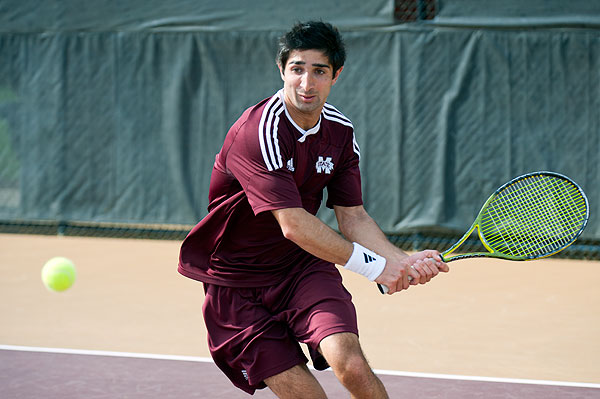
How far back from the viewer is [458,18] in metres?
7.35

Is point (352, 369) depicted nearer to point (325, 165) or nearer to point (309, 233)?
point (309, 233)

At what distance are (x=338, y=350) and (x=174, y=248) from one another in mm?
5307

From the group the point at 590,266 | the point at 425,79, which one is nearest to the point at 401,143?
the point at 425,79

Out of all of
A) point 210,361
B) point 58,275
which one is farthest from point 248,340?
point 58,275

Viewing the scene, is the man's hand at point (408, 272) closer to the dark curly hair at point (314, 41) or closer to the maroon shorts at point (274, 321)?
the maroon shorts at point (274, 321)

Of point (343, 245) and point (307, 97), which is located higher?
point (307, 97)

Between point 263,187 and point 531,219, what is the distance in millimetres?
1569

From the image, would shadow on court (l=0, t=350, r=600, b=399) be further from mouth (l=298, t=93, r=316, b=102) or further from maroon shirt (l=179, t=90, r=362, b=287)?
mouth (l=298, t=93, r=316, b=102)

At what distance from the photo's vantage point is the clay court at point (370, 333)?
3.87 m

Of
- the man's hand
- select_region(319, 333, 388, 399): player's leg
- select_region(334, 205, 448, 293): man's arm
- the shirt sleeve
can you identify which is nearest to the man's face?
the shirt sleeve

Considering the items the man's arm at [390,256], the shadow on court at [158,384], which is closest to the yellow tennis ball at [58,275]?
the shadow on court at [158,384]

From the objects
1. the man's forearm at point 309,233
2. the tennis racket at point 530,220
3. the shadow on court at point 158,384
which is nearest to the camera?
the man's forearm at point 309,233

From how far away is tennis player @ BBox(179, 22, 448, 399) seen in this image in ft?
9.07

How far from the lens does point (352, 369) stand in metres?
2.64
